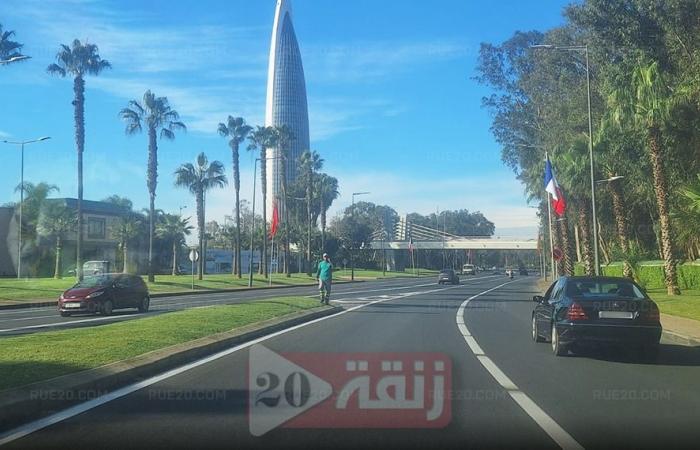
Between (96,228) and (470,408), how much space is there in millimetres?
72207

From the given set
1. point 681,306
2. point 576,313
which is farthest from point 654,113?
point 576,313

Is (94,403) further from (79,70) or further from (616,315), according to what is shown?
(79,70)

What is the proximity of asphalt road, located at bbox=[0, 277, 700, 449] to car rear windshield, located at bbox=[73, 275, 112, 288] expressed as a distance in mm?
12314

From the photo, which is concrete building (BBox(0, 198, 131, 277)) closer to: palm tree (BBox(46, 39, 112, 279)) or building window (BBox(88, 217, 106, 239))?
building window (BBox(88, 217, 106, 239))

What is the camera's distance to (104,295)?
2402cm

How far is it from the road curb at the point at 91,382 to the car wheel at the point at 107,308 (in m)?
10.9

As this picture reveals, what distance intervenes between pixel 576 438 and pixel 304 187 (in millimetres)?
98674

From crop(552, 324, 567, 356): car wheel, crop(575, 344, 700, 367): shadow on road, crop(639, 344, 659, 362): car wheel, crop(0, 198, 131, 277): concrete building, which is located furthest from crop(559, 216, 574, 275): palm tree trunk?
crop(0, 198, 131, 277): concrete building

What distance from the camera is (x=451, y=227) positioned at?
18262cm

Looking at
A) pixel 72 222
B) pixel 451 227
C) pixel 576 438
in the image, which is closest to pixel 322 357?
pixel 576 438

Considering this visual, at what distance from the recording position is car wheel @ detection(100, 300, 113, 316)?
23.9m

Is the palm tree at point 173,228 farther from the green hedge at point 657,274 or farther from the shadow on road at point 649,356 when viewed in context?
the shadow on road at point 649,356

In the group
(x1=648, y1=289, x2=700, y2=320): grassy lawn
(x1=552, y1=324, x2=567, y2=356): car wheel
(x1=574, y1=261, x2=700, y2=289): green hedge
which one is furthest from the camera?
(x1=574, y1=261, x2=700, y2=289): green hedge
